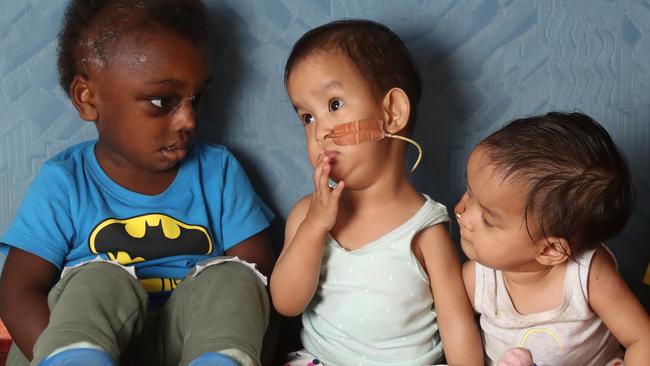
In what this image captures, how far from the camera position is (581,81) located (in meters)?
1.48

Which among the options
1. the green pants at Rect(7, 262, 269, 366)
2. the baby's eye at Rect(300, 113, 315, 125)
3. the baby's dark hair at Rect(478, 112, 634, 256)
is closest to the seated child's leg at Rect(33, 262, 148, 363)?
the green pants at Rect(7, 262, 269, 366)

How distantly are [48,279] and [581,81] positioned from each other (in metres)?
0.96

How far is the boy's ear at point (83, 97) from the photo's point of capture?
136 cm

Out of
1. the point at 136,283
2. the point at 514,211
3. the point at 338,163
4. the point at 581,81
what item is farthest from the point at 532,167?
the point at 136,283

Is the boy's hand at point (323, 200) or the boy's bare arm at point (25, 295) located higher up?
the boy's hand at point (323, 200)

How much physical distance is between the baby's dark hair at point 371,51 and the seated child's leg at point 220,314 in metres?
0.33

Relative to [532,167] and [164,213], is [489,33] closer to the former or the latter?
[532,167]

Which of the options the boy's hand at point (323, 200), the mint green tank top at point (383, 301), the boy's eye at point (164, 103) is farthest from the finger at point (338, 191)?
the boy's eye at point (164, 103)

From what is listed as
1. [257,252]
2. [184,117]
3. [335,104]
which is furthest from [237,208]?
[335,104]

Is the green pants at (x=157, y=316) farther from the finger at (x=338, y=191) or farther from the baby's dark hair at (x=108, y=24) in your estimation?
the baby's dark hair at (x=108, y=24)

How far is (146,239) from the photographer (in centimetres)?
139

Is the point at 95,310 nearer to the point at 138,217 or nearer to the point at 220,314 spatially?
the point at 220,314

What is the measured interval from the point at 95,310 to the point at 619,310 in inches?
28.3

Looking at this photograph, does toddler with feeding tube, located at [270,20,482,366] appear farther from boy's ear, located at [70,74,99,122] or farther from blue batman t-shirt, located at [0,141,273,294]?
boy's ear, located at [70,74,99,122]
